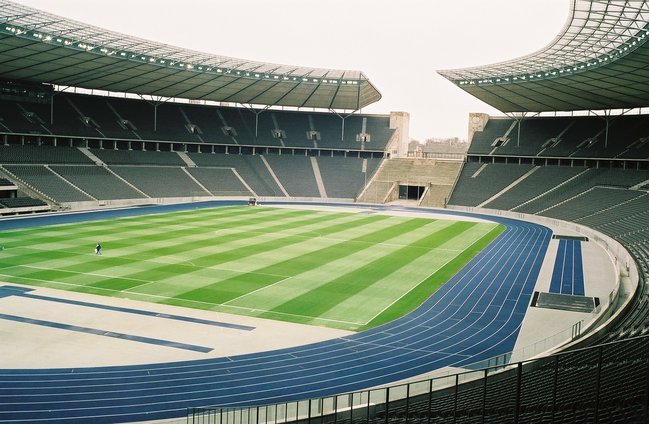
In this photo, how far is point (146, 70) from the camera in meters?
60.6

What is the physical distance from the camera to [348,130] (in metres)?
88.4

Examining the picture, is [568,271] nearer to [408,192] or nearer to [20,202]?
[20,202]

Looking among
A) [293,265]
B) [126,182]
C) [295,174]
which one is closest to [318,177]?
[295,174]

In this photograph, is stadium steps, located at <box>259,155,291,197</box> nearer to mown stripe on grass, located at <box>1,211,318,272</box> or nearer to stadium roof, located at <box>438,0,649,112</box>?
stadium roof, located at <box>438,0,649,112</box>

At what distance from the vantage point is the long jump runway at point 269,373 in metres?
15.1

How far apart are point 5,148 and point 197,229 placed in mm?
26385

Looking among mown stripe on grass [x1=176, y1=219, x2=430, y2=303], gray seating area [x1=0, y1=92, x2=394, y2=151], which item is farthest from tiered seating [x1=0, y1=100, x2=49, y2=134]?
mown stripe on grass [x1=176, y1=219, x2=430, y2=303]

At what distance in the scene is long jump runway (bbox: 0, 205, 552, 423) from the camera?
1509 cm

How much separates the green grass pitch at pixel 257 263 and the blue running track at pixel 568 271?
207 inches

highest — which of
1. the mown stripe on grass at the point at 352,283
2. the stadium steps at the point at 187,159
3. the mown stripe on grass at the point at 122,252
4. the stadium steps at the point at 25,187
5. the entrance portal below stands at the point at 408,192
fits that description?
the stadium steps at the point at 187,159

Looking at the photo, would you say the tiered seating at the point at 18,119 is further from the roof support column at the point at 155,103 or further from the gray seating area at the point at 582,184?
the gray seating area at the point at 582,184

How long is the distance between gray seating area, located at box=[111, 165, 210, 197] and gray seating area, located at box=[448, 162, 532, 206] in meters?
31.6

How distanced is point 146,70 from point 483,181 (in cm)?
4265

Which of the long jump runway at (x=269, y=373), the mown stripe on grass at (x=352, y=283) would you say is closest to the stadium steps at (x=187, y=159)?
the mown stripe on grass at (x=352, y=283)
